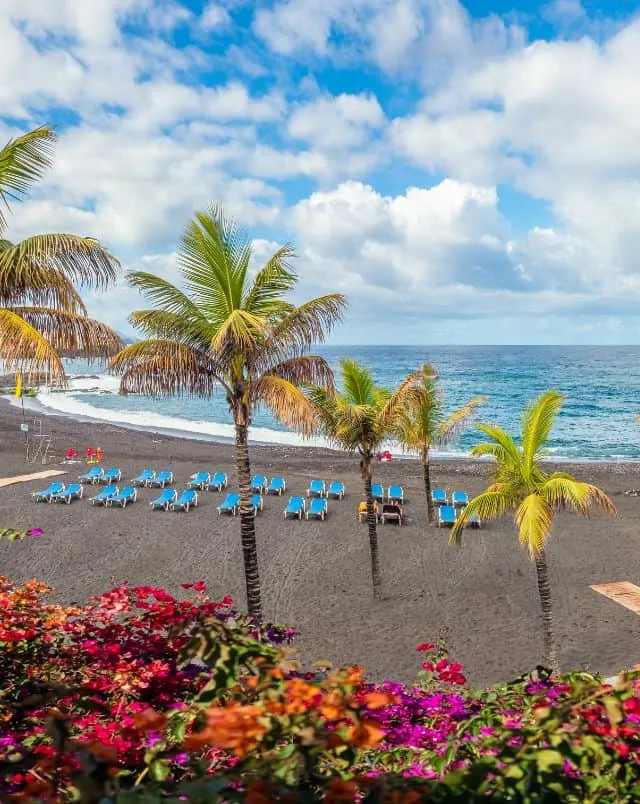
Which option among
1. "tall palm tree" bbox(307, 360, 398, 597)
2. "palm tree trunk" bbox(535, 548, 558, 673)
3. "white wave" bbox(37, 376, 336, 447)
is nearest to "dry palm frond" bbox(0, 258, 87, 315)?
"tall palm tree" bbox(307, 360, 398, 597)

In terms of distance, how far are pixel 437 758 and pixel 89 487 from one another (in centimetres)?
2078

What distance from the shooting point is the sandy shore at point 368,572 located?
9.71 m

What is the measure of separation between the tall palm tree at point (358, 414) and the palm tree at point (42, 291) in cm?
467

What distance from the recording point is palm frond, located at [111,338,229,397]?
8.24 meters

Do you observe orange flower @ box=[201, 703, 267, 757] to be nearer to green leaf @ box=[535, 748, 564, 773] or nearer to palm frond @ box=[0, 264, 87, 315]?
green leaf @ box=[535, 748, 564, 773]

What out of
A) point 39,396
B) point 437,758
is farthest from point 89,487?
point 39,396

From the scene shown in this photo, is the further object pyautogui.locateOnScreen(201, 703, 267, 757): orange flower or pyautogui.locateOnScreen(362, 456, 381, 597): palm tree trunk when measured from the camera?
pyautogui.locateOnScreen(362, 456, 381, 597): palm tree trunk

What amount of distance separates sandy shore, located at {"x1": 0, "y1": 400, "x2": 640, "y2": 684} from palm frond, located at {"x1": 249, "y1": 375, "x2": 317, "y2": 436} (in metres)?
4.20

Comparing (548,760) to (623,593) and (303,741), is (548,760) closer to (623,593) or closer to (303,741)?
(303,741)

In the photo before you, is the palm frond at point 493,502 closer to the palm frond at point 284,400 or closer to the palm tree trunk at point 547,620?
the palm tree trunk at point 547,620

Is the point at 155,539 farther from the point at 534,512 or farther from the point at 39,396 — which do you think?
the point at 39,396

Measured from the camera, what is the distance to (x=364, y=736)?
1536 millimetres

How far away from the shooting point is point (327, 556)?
14.3 meters

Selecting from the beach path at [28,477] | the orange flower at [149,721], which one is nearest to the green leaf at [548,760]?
the orange flower at [149,721]
